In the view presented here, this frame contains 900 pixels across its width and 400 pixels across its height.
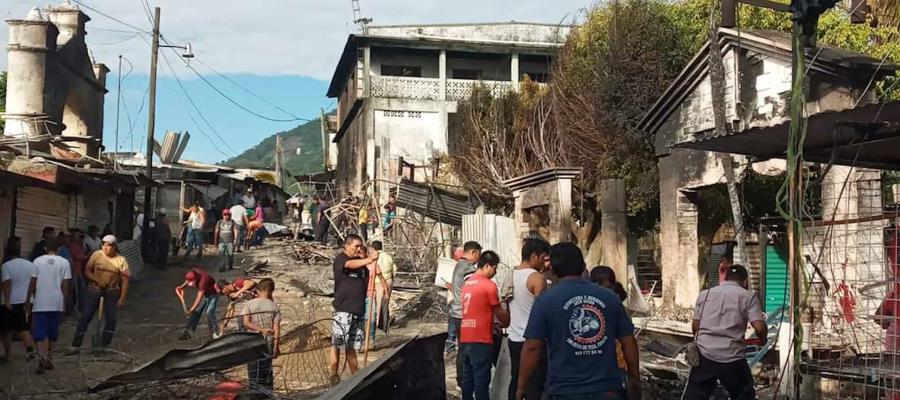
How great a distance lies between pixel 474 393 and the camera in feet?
26.4

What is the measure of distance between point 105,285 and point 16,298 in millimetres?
1427

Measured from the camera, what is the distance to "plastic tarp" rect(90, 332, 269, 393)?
22.0 feet

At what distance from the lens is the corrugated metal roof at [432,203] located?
2411cm

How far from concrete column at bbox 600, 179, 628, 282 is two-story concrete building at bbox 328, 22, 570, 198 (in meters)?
16.6

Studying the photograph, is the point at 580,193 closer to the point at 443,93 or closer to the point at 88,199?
the point at 88,199

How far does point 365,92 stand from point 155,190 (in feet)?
27.7

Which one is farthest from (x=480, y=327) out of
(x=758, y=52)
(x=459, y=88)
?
(x=459, y=88)

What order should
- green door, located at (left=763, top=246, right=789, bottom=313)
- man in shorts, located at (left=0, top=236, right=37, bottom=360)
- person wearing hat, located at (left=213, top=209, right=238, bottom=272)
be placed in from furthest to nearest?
person wearing hat, located at (left=213, top=209, right=238, bottom=272) < green door, located at (left=763, top=246, right=789, bottom=313) < man in shorts, located at (left=0, top=236, right=37, bottom=360)

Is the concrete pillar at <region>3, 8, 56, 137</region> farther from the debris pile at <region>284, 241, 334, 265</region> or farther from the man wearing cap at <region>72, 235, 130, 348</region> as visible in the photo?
the man wearing cap at <region>72, 235, 130, 348</region>

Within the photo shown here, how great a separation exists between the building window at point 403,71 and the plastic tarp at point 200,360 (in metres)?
27.9

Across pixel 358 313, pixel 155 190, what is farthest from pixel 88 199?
pixel 358 313

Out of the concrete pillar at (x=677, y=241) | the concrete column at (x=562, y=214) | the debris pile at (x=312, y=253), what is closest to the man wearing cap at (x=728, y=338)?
the concrete pillar at (x=677, y=241)

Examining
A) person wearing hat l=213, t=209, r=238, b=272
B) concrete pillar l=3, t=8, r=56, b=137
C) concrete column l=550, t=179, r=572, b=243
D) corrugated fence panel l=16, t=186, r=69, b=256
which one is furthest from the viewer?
person wearing hat l=213, t=209, r=238, b=272

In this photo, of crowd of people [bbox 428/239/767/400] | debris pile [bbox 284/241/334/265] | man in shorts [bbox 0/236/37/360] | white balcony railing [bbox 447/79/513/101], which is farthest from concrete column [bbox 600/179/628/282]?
white balcony railing [bbox 447/79/513/101]
